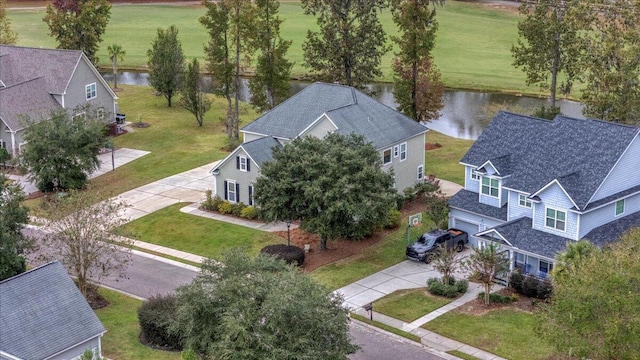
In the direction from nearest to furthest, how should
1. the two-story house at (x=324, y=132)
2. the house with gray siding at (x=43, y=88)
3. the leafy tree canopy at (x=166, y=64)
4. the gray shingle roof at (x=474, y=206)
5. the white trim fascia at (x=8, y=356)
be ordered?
1. the white trim fascia at (x=8, y=356)
2. the gray shingle roof at (x=474, y=206)
3. the two-story house at (x=324, y=132)
4. the house with gray siding at (x=43, y=88)
5. the leafy tree canopy at (x=166, y=64)

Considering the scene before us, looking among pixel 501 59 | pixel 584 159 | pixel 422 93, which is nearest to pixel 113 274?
pixel 584 159

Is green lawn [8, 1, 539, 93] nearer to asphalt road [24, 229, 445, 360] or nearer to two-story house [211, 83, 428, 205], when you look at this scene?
two-story house [211, 83, 428, 205]

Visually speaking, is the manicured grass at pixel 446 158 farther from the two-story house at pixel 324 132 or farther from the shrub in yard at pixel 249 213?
the shrub in yard at pixel 249 213

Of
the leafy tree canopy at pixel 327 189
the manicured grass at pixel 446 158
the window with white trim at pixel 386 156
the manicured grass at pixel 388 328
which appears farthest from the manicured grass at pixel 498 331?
the manicured grass at pixel 446 158

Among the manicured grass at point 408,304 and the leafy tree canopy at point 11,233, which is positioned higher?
the leafy tree canopy at point 11,233

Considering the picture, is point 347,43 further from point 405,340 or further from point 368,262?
point 405,340

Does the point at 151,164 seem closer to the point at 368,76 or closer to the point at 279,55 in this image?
the point at 279,55
